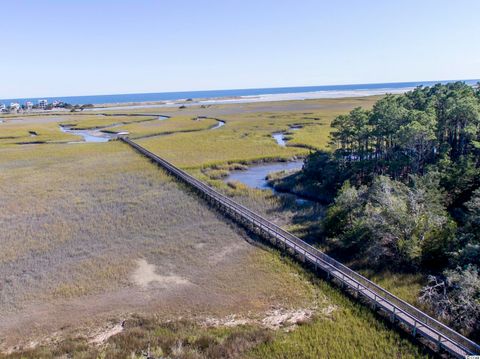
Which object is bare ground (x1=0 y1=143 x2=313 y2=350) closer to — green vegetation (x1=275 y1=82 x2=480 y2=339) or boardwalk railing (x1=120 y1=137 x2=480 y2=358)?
boardwalk railing (x1=120 y1=137 x2=480 y2=358)

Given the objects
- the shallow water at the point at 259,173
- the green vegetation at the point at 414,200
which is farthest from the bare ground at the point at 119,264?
the shallow water at the point at 259,173

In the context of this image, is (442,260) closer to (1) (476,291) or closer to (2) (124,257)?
(1) (476,291)

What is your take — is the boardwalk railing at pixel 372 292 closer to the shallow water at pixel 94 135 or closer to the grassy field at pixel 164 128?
the grassy field at pixel 164 128

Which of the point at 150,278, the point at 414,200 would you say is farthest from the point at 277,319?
the point at 414,200

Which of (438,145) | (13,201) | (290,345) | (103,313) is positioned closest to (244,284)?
(290,345)

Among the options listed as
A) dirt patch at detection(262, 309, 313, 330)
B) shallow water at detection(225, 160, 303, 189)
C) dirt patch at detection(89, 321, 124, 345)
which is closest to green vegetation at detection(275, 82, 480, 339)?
shallow water at detection(225, 160, 303, 189)

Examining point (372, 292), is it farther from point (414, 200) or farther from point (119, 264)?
point (119, 264)
